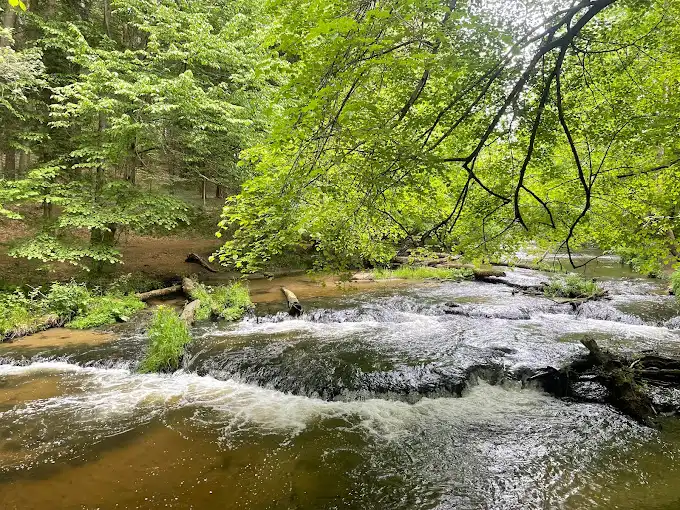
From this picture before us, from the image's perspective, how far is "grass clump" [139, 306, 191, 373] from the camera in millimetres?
7891

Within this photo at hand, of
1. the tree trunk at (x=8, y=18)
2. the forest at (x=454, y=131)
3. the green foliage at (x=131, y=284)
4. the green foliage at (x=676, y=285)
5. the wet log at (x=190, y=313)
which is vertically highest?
the tree trunk at (x=8, y=18)

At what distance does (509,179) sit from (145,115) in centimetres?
1250

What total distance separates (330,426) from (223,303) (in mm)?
7289

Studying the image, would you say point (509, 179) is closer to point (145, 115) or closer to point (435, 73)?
point (435, 73)

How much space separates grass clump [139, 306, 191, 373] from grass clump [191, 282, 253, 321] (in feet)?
7.61

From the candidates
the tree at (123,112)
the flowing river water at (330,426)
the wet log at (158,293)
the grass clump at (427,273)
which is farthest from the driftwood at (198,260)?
the flowing river water at (330,426)

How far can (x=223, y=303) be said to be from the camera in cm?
1212

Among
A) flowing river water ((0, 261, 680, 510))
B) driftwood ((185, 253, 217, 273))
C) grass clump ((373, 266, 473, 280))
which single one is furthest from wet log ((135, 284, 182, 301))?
grass clump ((373, 266, 473, 280))

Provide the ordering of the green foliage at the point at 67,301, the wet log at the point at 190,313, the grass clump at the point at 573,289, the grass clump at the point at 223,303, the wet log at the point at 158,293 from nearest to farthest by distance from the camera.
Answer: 1. the wet log at the point at 190,313
2. the green foliage at the point at 67,301
3. the grass clump at the point at 223,303
4. the grass clump at the point at 573,289
5. the wet log at the point at 158,293

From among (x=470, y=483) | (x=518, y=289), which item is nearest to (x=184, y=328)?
(x=470, y=483)

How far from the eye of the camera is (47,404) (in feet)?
21.1

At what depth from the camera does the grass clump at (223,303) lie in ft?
37.3

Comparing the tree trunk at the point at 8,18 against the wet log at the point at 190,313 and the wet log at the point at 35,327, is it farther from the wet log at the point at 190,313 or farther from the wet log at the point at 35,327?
the wet log at the point at 190,313

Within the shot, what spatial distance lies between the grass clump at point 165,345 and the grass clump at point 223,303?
232cm
